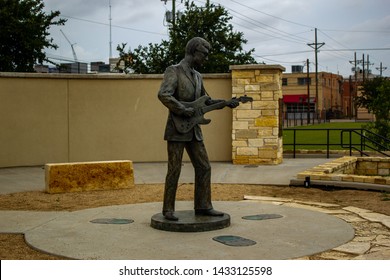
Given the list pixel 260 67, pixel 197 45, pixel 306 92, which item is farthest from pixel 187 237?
pixel 306 92

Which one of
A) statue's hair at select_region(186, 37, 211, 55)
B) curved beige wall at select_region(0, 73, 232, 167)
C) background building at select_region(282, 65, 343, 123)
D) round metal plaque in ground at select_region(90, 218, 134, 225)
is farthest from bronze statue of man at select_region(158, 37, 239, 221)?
background building at select_region(282, 65, 343, 123)

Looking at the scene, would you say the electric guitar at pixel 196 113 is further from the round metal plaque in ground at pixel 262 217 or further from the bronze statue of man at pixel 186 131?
the round metal plaque in ground at pixel 262 217

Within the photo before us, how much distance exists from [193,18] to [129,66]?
4.68 m

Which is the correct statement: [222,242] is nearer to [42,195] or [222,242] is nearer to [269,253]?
[269,253]

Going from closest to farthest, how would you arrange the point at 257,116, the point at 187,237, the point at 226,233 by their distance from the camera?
1. the point at 187,237
2. the point at 226,233
3. the point at 257,116

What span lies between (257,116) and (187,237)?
8.94 metres

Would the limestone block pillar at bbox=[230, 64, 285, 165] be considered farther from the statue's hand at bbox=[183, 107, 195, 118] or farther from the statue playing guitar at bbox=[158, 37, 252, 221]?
the statue's hand at bbox=[183, 107, 195, 118]

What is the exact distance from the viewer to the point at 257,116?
15188 mm

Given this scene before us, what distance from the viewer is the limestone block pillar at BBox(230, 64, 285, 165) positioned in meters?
15.1

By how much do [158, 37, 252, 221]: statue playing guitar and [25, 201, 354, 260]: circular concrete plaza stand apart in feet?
1.77

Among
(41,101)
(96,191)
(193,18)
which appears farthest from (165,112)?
(193,18)

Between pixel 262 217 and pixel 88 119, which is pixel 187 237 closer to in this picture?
pixel 262 217

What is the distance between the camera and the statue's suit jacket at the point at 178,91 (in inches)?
279

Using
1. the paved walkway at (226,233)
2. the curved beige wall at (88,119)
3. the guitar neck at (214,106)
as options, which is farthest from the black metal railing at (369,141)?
the guitar neck at (214,106)
